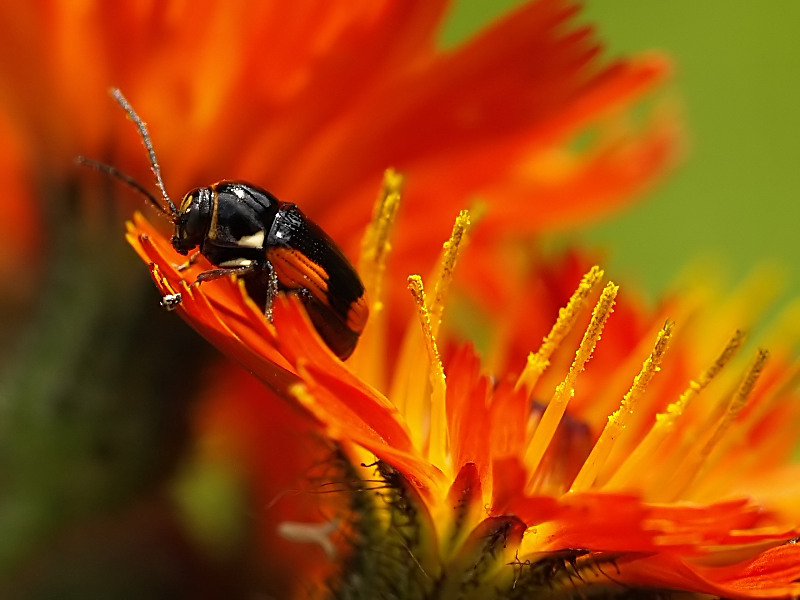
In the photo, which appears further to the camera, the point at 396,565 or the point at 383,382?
the point at 383,382

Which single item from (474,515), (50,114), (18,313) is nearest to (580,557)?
(474,515)

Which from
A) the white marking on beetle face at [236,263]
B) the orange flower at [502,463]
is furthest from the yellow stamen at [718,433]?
the white marking on beetle face at [236,263]

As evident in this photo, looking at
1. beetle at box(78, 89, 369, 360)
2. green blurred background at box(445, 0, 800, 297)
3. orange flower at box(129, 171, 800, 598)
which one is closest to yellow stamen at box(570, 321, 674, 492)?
orange flower at box(129, 171, 800, 598)

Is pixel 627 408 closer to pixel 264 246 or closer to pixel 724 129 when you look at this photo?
pixel 264 246

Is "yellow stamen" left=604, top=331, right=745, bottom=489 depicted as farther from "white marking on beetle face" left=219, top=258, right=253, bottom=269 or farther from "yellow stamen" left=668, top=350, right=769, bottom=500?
"white marking on beetle face" left=219, top=258, right=253, bottom=269

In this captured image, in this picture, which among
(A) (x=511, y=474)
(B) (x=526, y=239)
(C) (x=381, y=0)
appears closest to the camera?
(A) (x=511, y=474)

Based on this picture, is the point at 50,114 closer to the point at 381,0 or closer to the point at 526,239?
the point at 381,0
